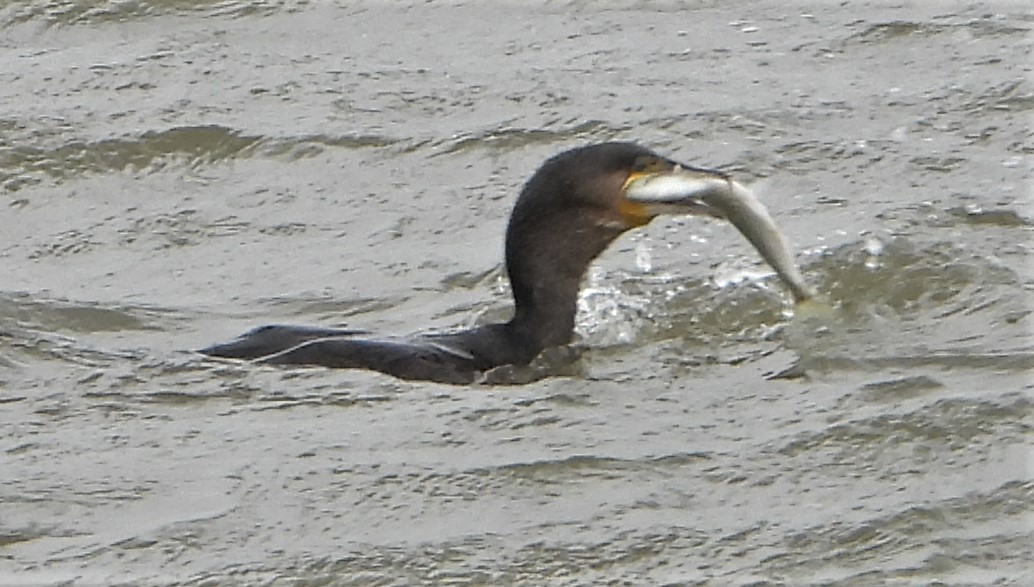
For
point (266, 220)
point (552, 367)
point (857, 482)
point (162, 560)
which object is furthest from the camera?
point (266, 220)

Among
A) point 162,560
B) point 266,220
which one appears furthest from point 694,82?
→ point 162,560

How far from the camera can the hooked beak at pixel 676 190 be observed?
7.44m

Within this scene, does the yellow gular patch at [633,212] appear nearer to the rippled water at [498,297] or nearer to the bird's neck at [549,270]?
the bird's neck at [549,270]

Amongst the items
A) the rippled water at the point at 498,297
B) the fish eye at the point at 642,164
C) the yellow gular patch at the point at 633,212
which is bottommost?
the rippled water at the point at 498,297

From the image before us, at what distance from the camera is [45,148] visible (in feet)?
33.6

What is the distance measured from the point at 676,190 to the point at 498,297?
4.26 feet

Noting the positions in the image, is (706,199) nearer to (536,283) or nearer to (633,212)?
(633,212)

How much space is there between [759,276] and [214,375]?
1.91m

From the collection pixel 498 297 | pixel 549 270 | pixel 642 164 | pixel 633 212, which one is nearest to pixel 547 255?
pixel 549 270

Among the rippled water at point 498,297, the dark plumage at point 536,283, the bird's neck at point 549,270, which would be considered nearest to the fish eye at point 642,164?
the dark plumage at point 536,283

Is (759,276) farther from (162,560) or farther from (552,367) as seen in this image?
(162,560)

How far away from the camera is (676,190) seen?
7.45m

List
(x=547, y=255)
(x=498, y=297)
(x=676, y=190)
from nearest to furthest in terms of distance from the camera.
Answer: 1. (x=676, y=190)
2. (x=547, y=255)
3. (x=498, y=297)

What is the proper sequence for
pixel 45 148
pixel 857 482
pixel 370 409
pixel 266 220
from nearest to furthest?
pixel 857 482 → pixel 370 409 → pixel 266 220 → pixel 45 148
